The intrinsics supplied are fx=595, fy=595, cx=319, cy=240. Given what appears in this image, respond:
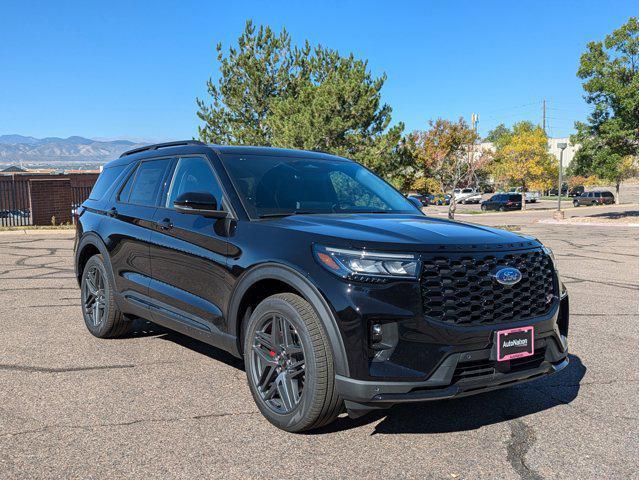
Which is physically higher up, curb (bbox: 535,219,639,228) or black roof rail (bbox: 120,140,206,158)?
black roof rail (bbox: 120,140,206,158)

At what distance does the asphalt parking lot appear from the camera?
10.3ft

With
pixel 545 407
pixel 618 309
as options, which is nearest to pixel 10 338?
pixel 545 407

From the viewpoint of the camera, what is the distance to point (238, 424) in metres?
3.71

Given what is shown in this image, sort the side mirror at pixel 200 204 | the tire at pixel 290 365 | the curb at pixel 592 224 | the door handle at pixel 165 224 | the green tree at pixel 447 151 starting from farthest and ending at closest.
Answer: the green tree at pixel 447 151
the curb at pixel 592 224
the door handle at pixel 165 224
the side mirror at pixel 200 204
the tire at pixel 290 365

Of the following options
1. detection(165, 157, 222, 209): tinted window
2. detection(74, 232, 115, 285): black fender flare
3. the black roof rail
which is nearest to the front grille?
detection(165, 157, 222, 209): tinted window

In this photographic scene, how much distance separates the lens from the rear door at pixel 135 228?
198 inches

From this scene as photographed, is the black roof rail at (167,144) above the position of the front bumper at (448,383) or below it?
above

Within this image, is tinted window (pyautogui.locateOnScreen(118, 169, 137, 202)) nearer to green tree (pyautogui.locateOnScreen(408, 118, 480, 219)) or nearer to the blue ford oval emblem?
the blue ford oval emblem

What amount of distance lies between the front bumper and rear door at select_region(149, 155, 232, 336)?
1.27 metres

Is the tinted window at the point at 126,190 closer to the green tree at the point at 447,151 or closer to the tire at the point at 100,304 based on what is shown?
the tire at the point at 100,304

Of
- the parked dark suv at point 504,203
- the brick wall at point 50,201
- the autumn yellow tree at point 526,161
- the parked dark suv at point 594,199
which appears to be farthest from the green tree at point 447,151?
the parked dark suv at point 594,199

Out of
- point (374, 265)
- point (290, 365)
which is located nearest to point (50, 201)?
point (290, 365)

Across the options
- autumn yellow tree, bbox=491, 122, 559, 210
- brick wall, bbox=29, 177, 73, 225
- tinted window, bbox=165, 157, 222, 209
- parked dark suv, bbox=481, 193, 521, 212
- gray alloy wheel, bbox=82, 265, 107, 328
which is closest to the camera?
tinted window, bbox=165, 157, 222, 209

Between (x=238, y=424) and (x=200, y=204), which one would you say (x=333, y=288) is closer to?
(x=238, y=424)
